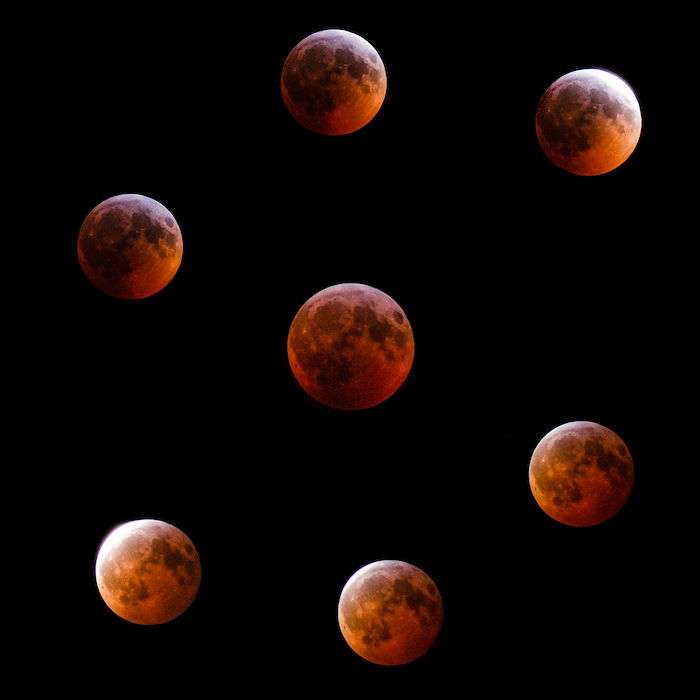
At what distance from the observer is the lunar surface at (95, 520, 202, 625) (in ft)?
17.1

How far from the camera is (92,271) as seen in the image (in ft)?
17.7

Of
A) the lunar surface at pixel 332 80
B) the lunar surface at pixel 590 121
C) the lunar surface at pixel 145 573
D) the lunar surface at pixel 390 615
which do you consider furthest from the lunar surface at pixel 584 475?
the lunar surface at pixel 332 80

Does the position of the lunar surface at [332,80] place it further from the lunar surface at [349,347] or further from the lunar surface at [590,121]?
the lunar surface at [349,347]

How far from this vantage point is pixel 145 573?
17.1ft

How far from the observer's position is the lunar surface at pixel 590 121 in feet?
18.1

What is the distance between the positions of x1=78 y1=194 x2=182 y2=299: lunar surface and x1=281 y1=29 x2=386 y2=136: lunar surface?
127 cm

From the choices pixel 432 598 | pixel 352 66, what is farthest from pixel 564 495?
pixel 352 66

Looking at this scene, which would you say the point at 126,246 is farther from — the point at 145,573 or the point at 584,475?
the point at 584,475

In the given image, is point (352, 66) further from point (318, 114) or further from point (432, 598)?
point (432, 598)

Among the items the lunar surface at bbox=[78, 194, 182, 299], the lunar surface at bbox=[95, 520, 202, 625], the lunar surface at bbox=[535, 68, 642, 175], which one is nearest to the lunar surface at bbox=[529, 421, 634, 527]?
the lunar surface at bbox=[535, 68, 642, 175]

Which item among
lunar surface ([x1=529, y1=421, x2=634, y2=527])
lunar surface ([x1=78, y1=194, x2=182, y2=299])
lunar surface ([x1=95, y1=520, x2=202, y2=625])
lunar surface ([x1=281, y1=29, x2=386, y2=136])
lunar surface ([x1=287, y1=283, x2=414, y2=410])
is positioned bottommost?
lunar surface ([x1=95, y1=520, x2=202, y2=625])

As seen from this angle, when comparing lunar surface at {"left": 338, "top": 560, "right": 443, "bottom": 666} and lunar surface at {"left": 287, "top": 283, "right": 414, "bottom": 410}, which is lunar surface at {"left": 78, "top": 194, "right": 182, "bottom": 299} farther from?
lunar surface at {"left": 338, "top": 560, "right": 443, "bottom": 666}

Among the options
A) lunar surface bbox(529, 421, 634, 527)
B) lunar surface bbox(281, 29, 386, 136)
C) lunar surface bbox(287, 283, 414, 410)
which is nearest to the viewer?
lunar surface bbox(287, 283, 414, 410)

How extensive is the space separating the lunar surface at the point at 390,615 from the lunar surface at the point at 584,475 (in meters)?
1.06
